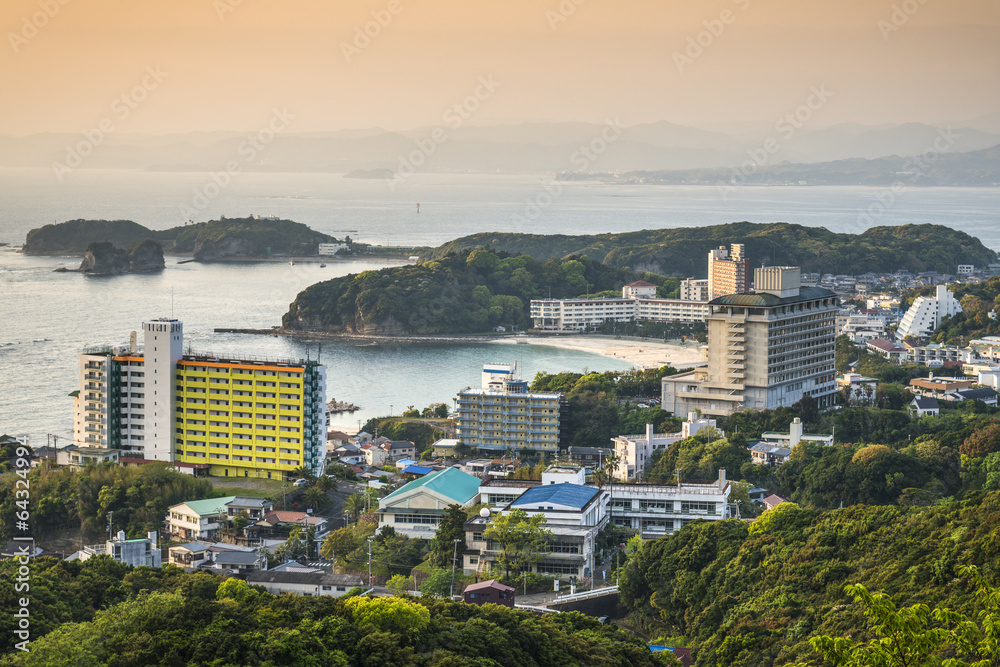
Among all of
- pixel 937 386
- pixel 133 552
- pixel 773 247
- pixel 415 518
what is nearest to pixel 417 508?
pixel 415 518

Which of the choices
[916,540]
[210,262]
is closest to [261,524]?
[916,540]

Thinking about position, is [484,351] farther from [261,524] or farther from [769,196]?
[769,196]

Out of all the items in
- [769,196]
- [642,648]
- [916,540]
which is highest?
[769,196]

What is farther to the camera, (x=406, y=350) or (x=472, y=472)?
(x=406, y=350)

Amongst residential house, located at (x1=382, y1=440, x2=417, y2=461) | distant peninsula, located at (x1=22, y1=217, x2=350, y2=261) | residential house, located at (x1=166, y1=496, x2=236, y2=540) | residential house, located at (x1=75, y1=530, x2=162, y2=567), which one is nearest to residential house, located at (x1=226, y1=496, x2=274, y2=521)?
residential house, located at (x1=166, y1=496, x2=236, y2=540)

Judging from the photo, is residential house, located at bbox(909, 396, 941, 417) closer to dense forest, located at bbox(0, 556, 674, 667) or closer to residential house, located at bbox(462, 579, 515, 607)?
residential house, located at bbox(462, 579, 515, 607)

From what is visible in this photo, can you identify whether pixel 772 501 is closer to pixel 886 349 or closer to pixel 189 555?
pixel 189 555
